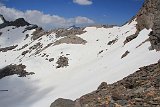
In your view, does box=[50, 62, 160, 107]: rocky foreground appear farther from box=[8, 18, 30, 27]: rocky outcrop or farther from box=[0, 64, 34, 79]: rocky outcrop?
box=[8, 18, 30, 27]: rocky outcrop

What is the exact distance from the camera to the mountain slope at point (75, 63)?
131ft

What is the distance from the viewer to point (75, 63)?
2628 inches

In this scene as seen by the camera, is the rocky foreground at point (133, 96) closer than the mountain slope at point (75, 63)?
Yes

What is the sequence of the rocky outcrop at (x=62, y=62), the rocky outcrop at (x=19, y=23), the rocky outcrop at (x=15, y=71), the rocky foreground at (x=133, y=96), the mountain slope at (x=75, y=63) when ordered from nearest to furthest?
the rocky foreground at (x=133, y=96), the mountain slope at (x=75, y=63), the rocky outcrop at (x=15, y=71), the rocky outcrop at (x=62, y=62), the rocky outcrop at (x=19, y=23)

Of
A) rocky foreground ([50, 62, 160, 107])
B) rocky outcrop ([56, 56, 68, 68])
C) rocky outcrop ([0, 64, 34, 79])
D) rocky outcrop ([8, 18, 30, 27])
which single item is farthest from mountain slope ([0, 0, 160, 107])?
rocky outcrop ([8, 18, 30, 27])

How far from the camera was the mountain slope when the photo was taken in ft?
131

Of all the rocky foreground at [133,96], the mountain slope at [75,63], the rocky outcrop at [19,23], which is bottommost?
the rocky foreground at [133,96]

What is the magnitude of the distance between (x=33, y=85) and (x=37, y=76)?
244 inches

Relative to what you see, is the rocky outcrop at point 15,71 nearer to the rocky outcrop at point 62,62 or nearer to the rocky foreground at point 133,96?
the rocky outcrop at point 62,62

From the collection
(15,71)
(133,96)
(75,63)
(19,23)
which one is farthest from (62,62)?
(19,23)

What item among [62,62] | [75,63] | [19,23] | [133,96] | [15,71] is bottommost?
[133,96]

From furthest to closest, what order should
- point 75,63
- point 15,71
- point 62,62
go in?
point 15,71
point 62,62
point 75,63

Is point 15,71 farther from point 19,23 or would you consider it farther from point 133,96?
point 19,23

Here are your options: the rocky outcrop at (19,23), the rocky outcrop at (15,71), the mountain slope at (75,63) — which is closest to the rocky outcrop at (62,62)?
the mountain slope at (75,63)
